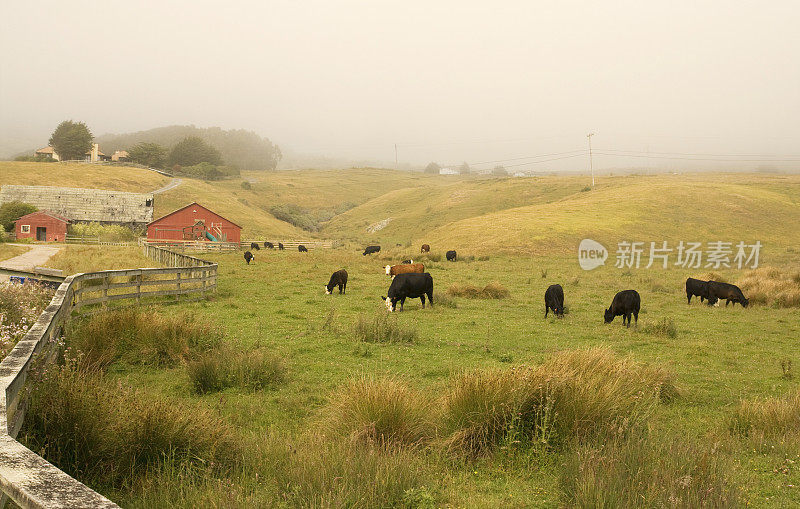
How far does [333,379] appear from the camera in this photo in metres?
8.77

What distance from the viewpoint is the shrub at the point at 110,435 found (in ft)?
14.7

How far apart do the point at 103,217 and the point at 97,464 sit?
67971mm

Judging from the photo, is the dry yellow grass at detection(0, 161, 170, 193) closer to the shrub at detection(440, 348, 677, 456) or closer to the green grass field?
the green grass field

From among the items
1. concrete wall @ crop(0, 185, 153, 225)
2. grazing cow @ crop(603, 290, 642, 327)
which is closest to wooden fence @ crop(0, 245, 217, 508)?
grazing cow @ crop(603, 290, 642, 327)

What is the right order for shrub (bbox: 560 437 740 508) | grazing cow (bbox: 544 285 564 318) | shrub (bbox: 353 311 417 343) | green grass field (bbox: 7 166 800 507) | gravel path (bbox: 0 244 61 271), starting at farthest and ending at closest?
gravel path (bbox: 0 244 61 271), grazing cow (bbox: 544 285 564 318), shrub (bbox: 353 311 417 343), green grass field (bbox: 7 166 800 507), shrub (bbox: 560 437 740 508)

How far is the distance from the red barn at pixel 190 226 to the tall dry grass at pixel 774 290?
5119 centimetres

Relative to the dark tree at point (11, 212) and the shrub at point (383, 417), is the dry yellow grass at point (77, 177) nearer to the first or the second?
the dark tree at point (11, 212)

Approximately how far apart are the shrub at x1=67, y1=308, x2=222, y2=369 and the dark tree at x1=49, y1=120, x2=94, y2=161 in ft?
447

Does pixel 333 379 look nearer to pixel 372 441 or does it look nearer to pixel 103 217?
pixel 372 441

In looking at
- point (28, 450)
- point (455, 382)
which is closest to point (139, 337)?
point (455, 382)

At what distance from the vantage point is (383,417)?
5484 millimetres

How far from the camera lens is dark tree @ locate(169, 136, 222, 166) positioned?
133000 millimetres

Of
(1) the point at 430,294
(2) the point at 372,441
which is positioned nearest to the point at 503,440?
(2) the point at 372,441

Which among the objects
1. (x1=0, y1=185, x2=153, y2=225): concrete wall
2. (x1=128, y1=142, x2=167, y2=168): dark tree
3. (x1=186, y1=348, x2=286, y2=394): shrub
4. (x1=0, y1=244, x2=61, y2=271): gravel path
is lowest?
(x1=0, y1=244, x2=61, y2=271): gravel path
